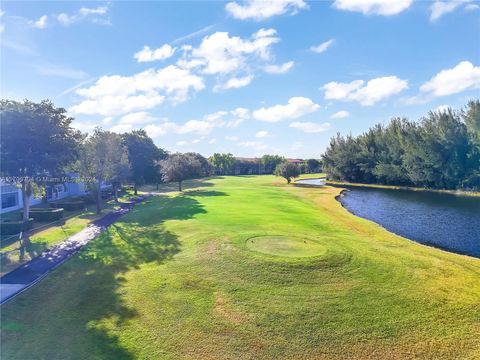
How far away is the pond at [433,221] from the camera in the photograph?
26.3 meters

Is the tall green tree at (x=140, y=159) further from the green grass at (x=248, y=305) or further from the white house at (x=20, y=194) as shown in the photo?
the green grass at (x=248, y=305)

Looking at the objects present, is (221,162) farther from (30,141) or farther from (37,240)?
(37,240)

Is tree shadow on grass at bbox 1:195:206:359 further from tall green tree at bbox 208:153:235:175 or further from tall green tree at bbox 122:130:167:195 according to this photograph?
tall green tree at bbox 208:153:235:175

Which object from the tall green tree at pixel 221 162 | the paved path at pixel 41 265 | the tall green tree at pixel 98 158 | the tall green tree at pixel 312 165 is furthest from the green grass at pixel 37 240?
the tall green tree at pixel 312 165

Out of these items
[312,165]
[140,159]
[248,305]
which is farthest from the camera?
[312,165]

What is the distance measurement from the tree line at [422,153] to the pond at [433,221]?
74.4 ft

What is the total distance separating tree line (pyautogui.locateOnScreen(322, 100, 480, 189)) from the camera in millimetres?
65894

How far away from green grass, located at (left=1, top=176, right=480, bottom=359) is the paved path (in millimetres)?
681

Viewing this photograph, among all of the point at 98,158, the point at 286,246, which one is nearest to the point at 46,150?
the point at 98,158

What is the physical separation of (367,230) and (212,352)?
22009 mm

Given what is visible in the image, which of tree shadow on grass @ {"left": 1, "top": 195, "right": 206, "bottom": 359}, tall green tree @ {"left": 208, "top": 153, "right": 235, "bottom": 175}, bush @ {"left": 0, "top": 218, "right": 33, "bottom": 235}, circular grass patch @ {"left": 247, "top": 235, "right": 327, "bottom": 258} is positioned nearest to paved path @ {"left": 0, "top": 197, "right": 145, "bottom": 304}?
tree shadow on grass @ {"left": 1, "top": 195, "right": 206, "bottom": 359}

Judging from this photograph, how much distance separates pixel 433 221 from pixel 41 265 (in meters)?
35.0

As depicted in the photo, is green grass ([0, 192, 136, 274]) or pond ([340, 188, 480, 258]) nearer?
green grass ([0, 192, 136, 274])

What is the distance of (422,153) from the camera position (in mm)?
72000
